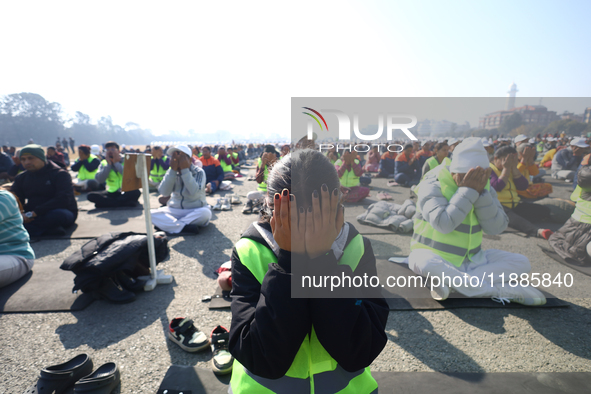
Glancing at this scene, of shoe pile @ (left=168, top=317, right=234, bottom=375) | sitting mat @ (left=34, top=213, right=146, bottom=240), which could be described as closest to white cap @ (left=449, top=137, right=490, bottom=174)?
shoe pile @ (left=168, top=317, right=234, bottom=375)

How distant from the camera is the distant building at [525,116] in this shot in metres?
2.60

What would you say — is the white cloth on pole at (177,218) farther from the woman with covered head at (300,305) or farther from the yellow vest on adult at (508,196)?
the yellow vest on adult at (508,196)

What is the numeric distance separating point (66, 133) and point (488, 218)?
99.9m

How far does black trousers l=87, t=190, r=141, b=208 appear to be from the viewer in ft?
25.3

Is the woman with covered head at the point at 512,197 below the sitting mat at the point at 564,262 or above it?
above

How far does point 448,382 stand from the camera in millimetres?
2160

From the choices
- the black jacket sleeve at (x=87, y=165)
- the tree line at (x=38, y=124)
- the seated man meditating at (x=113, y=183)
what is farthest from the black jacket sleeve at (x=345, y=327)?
the tree line at (x=38, y=124)

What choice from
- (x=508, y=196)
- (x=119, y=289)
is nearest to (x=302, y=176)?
(x=119, y=289)

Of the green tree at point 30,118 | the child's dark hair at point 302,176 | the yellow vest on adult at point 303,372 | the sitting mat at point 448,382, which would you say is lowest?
the sitting mat at point 448,382

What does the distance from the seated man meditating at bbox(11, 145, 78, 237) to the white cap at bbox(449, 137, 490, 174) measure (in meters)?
6.68

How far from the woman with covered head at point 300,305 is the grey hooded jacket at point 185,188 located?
486 centimetres

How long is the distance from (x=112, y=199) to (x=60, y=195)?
2255 millimetres

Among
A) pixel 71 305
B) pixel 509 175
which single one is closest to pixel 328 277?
pixel 71 305

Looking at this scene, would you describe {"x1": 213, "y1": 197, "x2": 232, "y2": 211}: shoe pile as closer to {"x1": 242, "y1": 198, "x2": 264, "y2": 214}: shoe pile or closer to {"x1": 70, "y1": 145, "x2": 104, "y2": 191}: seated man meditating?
{"x1": 242, "y1": 198, "x2": 264, "y2": 214}: shoe pile
